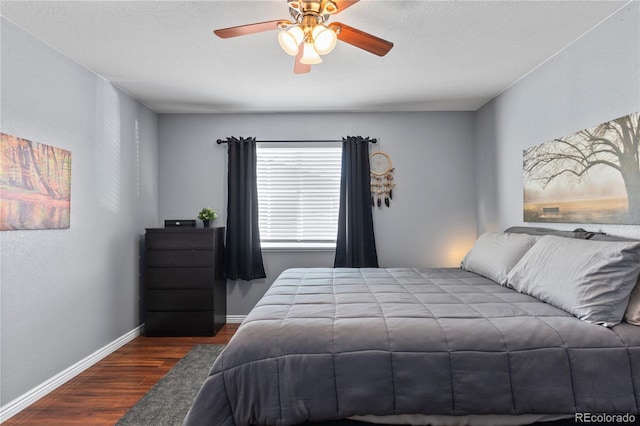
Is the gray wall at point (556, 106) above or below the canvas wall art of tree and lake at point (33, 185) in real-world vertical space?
above

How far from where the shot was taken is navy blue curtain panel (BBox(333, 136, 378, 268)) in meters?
4.07

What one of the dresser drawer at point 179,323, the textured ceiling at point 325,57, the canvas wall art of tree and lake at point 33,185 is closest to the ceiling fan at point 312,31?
the textured ceiling at point 325,57

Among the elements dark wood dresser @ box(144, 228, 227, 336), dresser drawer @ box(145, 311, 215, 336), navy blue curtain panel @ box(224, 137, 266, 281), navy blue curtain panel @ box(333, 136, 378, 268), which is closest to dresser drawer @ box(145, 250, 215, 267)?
dark wood dresser @ box(144, 228, 227, 336)

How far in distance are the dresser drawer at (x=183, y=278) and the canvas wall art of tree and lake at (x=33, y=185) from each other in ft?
3.84

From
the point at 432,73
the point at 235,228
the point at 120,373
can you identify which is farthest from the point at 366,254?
the point at 120,373

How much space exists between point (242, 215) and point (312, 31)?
2555 millimetres

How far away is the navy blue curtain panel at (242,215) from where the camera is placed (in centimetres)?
409

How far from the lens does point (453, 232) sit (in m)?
4.22

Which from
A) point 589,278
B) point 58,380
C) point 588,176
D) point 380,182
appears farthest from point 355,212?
point 58,380

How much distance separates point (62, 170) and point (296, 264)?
2.45 m

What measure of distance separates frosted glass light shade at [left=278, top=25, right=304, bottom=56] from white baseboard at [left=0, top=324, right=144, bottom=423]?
274 cm

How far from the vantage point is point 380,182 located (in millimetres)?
4219

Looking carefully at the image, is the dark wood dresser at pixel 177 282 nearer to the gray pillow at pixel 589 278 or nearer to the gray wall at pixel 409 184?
the gray wall at pixel 409 184

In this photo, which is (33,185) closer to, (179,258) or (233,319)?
(179,258)
